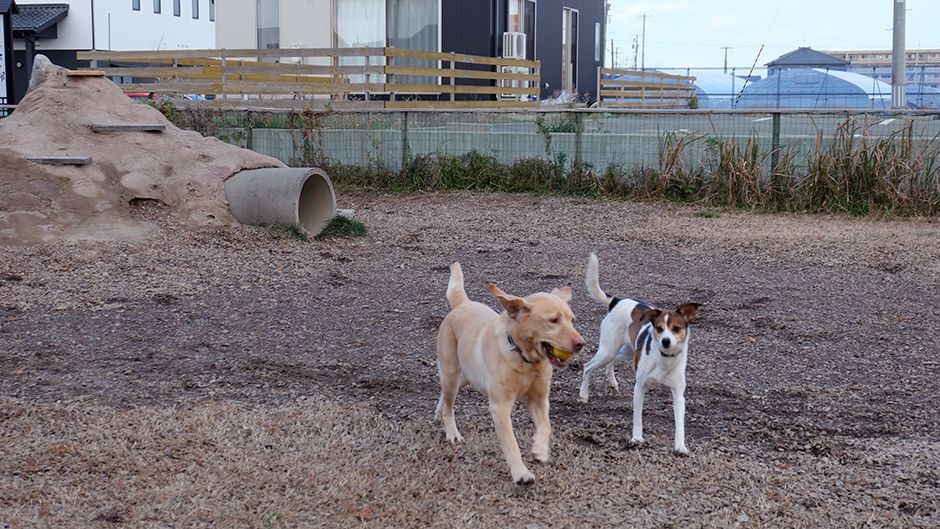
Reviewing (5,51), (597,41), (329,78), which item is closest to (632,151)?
(329,78)

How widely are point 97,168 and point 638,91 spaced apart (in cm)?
1880

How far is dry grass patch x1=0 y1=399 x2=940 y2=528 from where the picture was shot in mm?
3938

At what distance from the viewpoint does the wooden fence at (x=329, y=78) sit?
17375mm

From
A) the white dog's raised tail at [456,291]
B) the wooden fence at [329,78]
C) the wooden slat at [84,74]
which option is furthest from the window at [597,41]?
the white dog's raised tail at [456,291]

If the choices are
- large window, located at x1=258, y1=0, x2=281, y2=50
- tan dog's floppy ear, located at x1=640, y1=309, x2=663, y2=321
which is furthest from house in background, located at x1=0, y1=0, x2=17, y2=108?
tan dog's floppy ear, located at x1=640, y1=309, x2=663, y2=321

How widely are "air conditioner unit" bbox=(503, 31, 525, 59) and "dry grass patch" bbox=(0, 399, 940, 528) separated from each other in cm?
1772

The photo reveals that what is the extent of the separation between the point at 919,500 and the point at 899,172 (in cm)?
917

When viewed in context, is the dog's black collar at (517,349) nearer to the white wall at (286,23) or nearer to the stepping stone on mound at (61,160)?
the stepping stone on mound at (61,160)

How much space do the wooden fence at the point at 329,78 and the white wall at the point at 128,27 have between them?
16.7 meters

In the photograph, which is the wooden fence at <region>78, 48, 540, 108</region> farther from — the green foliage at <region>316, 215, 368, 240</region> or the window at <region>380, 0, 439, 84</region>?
the green foliage at <region>316, 215, 368, 240</region>

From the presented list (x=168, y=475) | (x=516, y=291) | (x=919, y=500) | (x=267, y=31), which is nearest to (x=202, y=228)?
(x=516, y=291)

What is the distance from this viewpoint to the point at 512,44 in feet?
72.4

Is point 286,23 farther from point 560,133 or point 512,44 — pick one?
point 560,133

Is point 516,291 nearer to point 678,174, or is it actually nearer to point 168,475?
point 168,475
